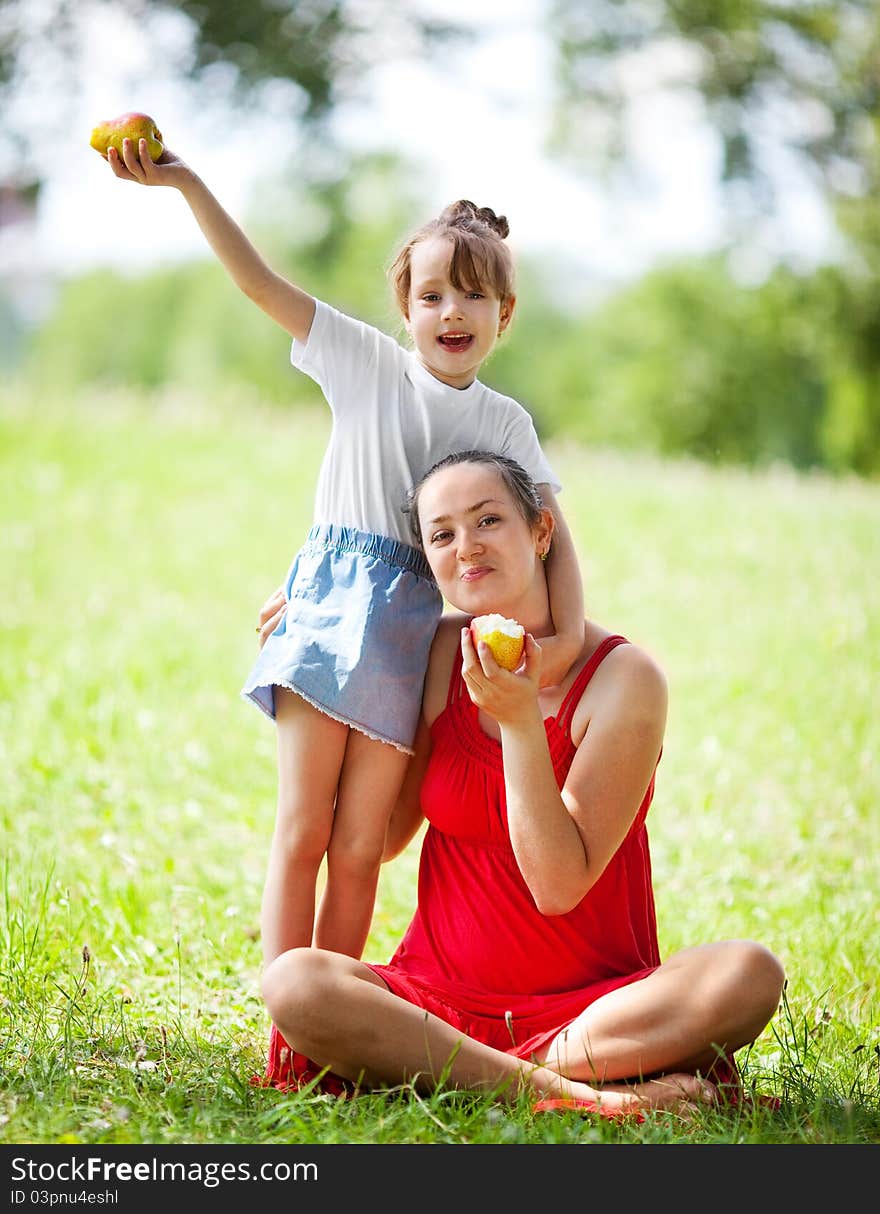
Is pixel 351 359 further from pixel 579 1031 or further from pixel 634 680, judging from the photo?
pixel 579 1031

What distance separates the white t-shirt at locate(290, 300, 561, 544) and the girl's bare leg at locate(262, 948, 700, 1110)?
970 mm

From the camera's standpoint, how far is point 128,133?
113 inches

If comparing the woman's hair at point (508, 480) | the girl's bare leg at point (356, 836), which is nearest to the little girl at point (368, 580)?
the girl's bare leg at point (356, 836)

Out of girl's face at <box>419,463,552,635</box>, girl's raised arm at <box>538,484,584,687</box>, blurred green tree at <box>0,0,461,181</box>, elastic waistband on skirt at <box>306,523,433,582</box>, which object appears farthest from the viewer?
blurred green tree at <box>0,0,461,181</box>

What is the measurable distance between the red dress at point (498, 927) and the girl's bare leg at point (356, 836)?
0.10 meters

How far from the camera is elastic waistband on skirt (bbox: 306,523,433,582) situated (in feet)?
9.99

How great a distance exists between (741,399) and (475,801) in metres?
31.7

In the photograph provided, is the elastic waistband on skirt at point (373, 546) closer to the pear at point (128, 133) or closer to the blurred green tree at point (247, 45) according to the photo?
the pear at point (128, 133)

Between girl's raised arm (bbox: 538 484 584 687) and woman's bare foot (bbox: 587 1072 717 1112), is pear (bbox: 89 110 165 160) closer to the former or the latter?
girl's raised arm (bbox: 538 484 584 687)

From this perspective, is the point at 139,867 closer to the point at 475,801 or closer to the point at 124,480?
the point at 475,801

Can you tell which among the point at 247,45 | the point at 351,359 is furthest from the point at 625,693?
the point at 247,45

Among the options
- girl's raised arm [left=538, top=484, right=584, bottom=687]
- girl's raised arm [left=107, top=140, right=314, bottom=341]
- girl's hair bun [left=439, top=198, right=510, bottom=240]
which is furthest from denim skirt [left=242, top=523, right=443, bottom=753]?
girl's hair bun [left=439, top=198, right=510, bottom=240]

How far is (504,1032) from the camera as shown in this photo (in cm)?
292

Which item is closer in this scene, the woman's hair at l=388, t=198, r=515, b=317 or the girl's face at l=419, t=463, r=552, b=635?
the girl's face at l=419, t=463, r=552, b=635
